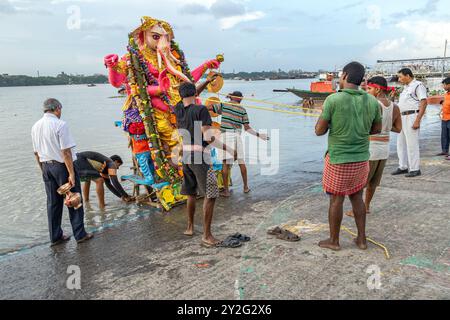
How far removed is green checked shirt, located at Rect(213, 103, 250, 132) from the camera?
21.7ft

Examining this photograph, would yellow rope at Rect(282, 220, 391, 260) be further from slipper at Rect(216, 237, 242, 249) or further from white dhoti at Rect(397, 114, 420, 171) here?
white dhoti at Rect(397, 114, 420, 171)

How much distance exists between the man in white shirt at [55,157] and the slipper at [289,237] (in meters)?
2.62

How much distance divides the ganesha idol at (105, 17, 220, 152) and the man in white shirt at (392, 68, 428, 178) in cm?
400

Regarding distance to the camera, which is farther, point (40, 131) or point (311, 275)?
point (40, 131)

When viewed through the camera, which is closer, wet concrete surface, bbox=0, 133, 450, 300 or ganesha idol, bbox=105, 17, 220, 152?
wet concrete surface, bbox=0, 133, 450, 300

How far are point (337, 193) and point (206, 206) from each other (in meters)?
1.51

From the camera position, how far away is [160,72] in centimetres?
597

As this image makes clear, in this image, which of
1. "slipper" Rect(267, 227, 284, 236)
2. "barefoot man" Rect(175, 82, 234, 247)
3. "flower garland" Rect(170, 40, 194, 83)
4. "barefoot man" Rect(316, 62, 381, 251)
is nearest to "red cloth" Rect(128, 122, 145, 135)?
"flower garland" Rect(170, 40, 194, 83)

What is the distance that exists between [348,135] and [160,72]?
3.43 meters

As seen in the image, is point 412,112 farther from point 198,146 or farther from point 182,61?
point 198,146

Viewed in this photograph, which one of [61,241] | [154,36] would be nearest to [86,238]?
[61,241]
